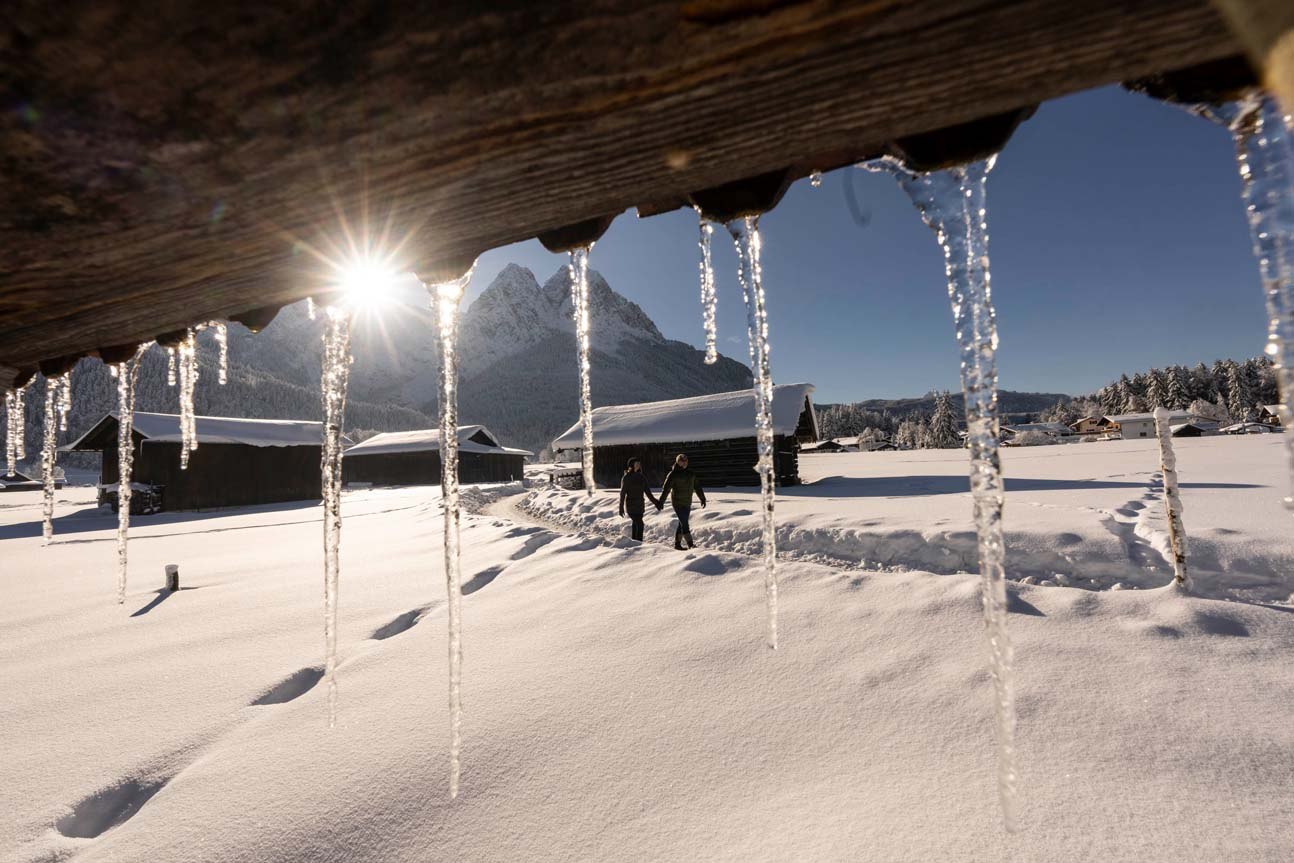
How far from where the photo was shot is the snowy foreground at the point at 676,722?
6.42 ft

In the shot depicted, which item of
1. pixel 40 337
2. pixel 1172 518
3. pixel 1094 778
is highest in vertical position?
pixel 40 337

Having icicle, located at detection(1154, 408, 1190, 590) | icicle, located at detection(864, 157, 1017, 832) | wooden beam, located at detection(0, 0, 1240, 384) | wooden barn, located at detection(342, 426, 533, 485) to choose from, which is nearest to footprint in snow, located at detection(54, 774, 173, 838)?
wooden beam, located at detection(0, 0, 1240, 384)

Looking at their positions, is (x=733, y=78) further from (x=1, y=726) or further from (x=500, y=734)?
(x=1, y=726)

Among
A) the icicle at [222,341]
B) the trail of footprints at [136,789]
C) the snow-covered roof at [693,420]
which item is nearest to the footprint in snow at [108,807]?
the trail of footprints at [136,789]

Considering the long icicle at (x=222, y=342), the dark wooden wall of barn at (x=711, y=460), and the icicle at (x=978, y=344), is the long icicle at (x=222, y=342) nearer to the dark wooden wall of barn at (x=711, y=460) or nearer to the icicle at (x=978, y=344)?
the icicle at (x=978, y=344)

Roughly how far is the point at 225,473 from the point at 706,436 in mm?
18293

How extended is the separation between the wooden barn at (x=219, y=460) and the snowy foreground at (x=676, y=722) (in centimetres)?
1613

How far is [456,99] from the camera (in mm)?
574

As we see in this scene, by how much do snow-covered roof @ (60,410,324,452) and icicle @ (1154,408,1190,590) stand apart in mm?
23098

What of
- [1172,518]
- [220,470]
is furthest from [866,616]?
[220,470]

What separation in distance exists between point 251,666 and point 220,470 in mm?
20300

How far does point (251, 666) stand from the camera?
359cm

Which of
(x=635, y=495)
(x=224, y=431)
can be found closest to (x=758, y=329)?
(x=635, y=495)

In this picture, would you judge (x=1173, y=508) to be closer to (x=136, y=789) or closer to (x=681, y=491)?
(x=681, y=491)
